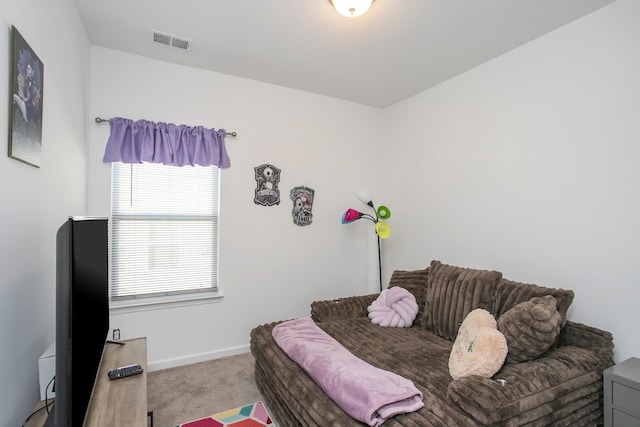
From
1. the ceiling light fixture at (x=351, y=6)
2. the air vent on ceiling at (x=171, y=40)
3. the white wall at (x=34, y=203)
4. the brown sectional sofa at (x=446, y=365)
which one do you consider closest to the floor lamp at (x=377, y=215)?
the brown sectional sofa at (x=446, y=365)

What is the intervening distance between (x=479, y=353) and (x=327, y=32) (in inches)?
93.0

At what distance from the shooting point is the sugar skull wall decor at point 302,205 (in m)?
3.42

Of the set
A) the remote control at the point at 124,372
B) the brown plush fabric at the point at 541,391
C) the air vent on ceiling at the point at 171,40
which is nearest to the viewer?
the brown plush fabric at the point at 541,391

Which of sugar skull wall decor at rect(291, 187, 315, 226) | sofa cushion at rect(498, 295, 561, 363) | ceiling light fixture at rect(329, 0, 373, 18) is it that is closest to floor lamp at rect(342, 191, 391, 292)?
sugar skull wall decor at rect(291, 187, 315, 226)

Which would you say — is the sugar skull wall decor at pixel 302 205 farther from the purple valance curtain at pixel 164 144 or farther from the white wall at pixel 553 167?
the white wall at pixel 553 167

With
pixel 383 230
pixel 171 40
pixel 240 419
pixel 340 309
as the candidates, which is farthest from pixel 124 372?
pixel 383 230

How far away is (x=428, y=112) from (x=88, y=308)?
334cm

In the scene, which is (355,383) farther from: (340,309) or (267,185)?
(267,185)

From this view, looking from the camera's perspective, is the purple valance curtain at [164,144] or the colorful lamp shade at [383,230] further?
the colorful lamp shade at [383,230]

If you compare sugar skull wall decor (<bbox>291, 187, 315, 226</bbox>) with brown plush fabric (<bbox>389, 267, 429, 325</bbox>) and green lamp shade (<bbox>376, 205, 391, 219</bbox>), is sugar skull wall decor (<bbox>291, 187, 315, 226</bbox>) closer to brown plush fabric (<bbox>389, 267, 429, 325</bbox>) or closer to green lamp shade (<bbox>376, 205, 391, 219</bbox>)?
green lamp shade (<bbox>376, 205, 391, 219</bbox>)

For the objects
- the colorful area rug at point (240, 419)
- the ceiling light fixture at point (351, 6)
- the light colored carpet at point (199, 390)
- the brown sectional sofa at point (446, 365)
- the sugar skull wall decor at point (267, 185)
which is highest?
the ceiling light fixture at point (351, 6)

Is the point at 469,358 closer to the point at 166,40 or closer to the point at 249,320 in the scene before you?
the point at 249,320

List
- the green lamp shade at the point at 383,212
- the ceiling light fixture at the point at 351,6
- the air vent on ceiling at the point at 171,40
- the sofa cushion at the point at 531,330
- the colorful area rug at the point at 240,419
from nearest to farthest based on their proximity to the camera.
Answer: the sofa cushion at the point at 531,330 → the ceiling light fixture at the point at 351,6 → the colorful area rug at the point at 240,419 → the air vent on ceiling at the point at 171,40 → the green lamp shade at the point at 383,212

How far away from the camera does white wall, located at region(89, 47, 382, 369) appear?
270 cm
